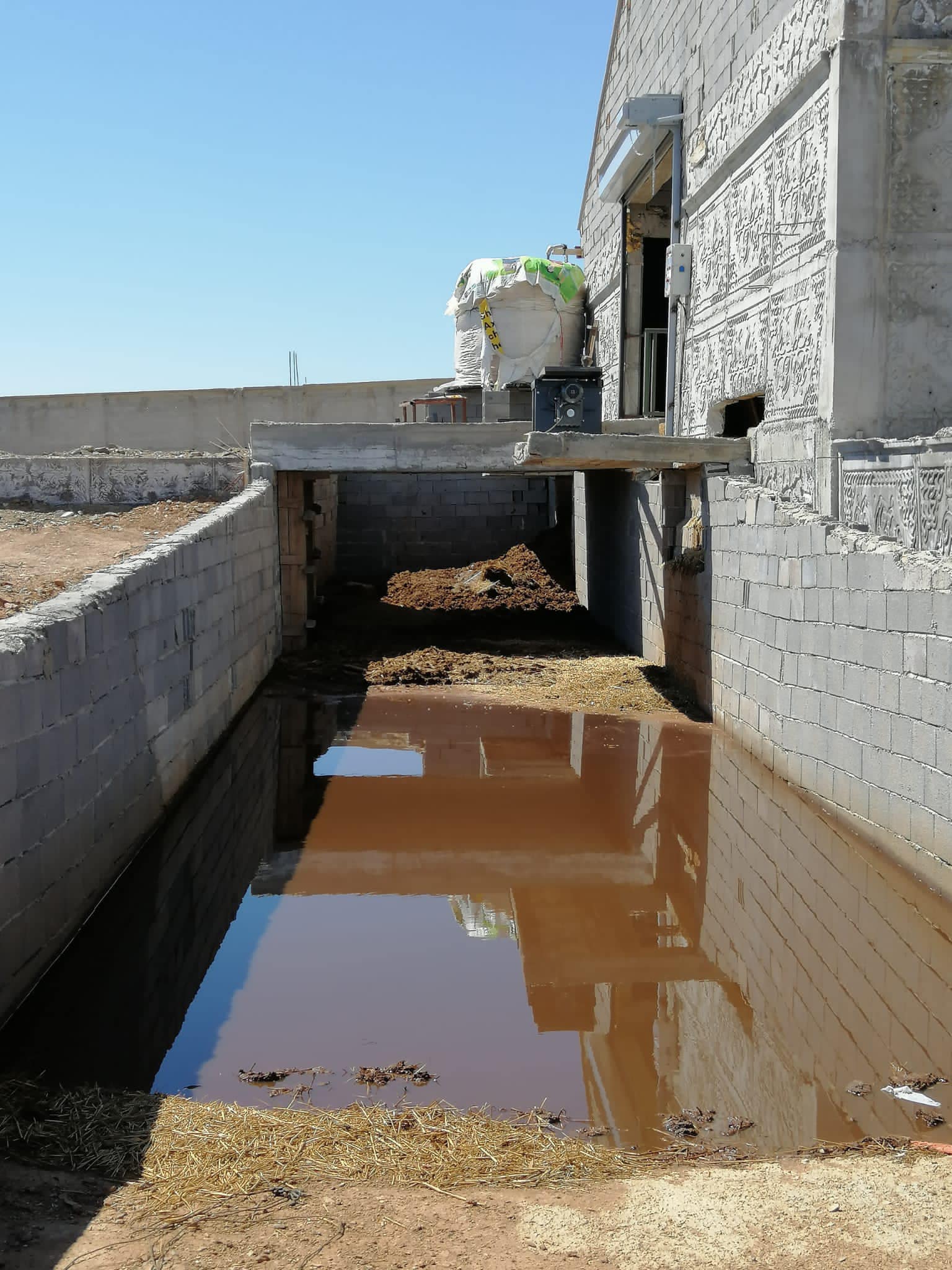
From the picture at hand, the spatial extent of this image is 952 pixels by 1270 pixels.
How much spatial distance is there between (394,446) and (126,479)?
4.19 meters

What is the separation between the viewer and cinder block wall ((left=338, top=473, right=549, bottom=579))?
2305 centimetres

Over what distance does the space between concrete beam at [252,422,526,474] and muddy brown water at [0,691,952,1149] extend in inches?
247

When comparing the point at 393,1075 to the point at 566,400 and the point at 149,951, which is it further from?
the point at 566,400

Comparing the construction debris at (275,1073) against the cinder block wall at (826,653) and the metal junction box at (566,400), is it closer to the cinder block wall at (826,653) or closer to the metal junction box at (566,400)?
the cinder block wall at (826,653)

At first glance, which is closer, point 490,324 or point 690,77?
point 690,77

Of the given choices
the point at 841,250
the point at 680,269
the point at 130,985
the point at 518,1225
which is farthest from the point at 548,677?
the point at 518,1225

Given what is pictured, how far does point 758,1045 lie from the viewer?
5.35 m

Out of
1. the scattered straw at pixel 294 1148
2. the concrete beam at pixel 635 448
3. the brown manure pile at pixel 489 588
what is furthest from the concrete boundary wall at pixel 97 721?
the brown manure pile at pixel 489 588

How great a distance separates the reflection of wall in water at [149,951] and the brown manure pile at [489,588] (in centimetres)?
1049

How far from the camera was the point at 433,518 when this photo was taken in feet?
75.9

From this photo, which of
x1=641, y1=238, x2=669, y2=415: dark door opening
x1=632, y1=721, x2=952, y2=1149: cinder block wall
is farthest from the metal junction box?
x1=632, y1=721, x2=952, y2=1149: cinder block wall

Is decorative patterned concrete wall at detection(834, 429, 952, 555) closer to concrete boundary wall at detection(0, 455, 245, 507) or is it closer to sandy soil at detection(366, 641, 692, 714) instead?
sandy soil at detection(366, 641, 692, 714)

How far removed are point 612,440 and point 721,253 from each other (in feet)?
10.0

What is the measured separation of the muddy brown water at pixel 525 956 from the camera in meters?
5.00
